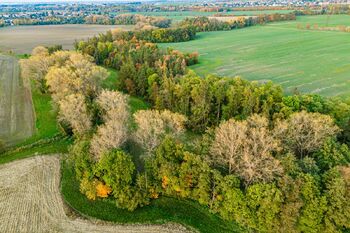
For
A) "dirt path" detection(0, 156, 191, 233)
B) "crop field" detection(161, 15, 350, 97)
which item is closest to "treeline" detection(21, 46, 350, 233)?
"dirt path" detection(0, 156, 191, 233)

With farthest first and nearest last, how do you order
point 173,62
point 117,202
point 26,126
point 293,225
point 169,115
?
point 173,62 → point 26,126 → point 169,115 → point 117,202 → point 293,225

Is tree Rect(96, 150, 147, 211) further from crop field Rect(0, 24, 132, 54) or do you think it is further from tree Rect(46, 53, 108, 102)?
crop field Rect(0, 24, 132, 54)

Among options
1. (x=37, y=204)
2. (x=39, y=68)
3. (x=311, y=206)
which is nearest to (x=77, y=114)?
(x=37, y=204)

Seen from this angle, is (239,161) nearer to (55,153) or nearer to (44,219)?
(44,219)

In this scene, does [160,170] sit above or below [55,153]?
above

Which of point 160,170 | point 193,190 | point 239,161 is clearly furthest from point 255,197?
point 160,170

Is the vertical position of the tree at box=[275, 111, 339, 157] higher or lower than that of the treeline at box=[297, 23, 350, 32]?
lower

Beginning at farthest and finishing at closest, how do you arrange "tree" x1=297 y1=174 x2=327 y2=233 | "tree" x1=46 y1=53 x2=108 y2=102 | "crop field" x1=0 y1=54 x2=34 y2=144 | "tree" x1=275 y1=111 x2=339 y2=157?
"tree" x1=46 y1=53 x2=108 y2=102, "crop field" x1=0 y1=54 x2=34 y2=144, "tree" x1=275 y1=111 x2=339 y2=157, "tree" x1=297 y1=174 x2=327 y2=233
